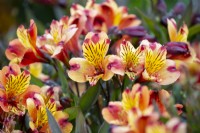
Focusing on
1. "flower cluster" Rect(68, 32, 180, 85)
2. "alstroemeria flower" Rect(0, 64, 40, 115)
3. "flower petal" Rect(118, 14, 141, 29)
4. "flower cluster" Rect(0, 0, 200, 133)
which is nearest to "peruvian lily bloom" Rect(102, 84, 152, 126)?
"flower cluster" Rect(0, 0, 200, 133)

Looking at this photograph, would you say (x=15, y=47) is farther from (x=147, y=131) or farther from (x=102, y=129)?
A: (x=147, y=131)

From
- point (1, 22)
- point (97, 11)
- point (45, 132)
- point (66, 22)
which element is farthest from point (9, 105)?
point (1, 22)

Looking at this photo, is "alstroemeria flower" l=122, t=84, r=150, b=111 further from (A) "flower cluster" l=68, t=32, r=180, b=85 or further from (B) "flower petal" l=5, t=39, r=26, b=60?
(B) "flower petal" l=5, t=39, r=26, b=60

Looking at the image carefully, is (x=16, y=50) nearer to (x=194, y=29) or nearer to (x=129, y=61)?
(x=129, y=61)

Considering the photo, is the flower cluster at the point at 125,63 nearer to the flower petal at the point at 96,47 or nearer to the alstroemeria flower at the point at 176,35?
the flower petal at the point at 96,47

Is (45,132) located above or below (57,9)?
below

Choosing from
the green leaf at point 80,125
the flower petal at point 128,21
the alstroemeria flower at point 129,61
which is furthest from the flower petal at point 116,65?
the flower petal at point 128,21
